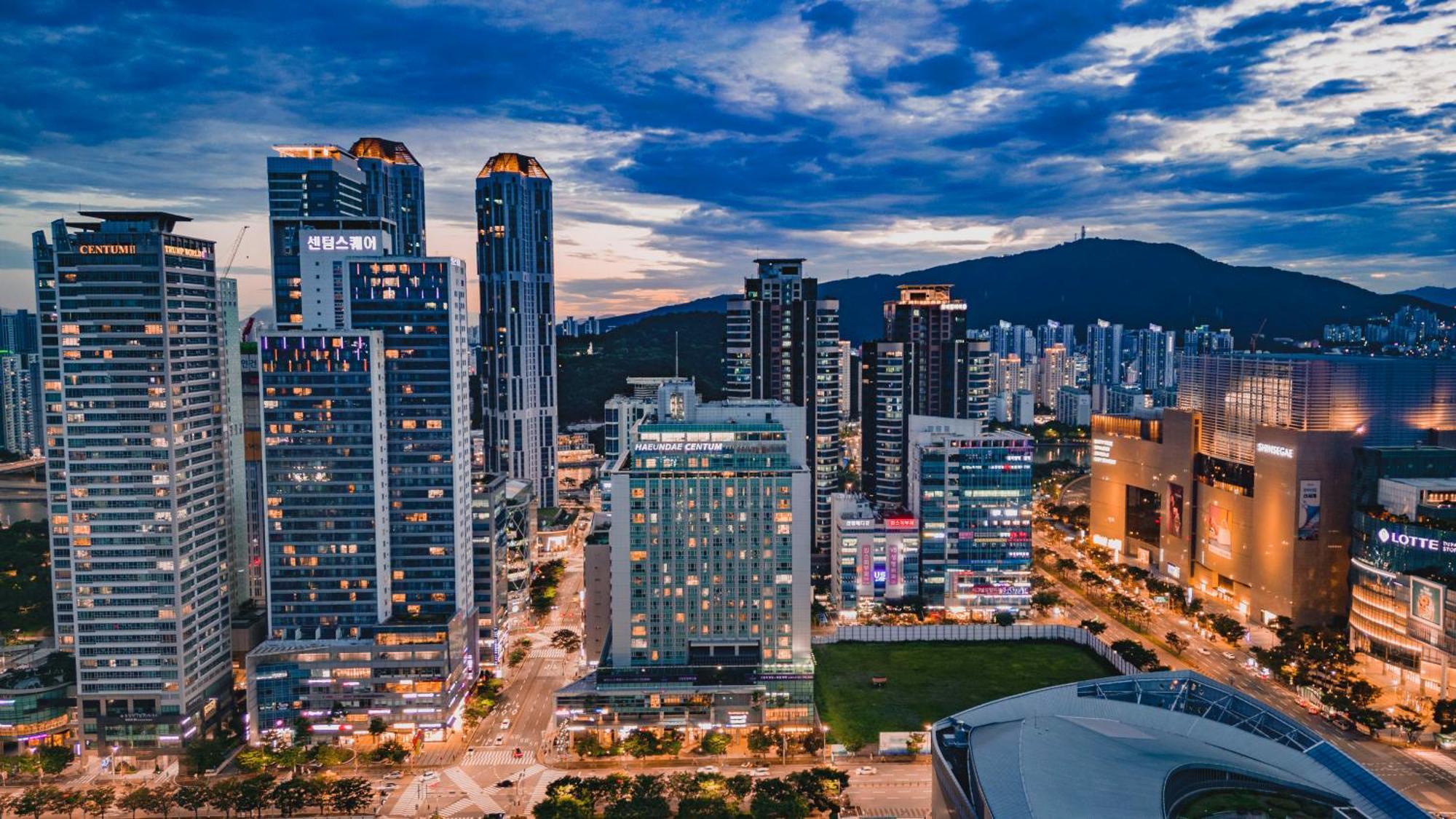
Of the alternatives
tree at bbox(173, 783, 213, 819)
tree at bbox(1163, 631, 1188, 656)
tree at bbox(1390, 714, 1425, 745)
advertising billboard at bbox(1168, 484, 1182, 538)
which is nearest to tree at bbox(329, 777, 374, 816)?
tree at bbox(173, 783, 213, 819)

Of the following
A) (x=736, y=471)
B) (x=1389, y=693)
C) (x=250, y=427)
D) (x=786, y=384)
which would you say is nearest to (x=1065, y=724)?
(x=736, y=471)

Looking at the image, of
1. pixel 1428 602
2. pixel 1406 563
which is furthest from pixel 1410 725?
pixel 1406 563

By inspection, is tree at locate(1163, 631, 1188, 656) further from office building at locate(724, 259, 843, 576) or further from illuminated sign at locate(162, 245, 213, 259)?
illuminated sign at locate(162, 245, 213, 259)

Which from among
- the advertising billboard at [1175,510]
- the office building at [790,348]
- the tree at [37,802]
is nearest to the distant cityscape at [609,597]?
the tree at [37,802]

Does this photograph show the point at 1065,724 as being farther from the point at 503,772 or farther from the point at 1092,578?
the point at 1092,578

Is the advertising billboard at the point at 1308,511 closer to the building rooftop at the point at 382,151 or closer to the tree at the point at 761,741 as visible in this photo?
the tree at the point at 761,741
